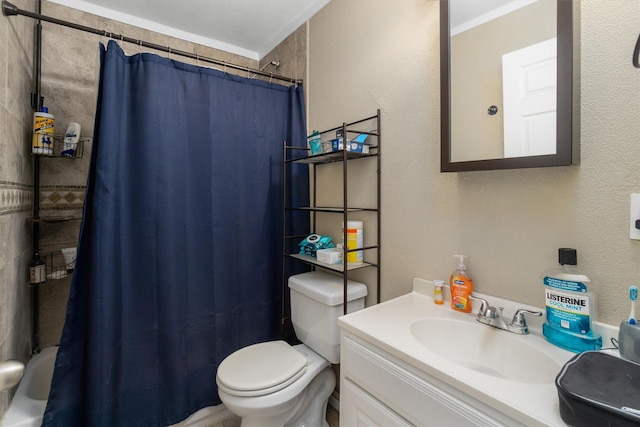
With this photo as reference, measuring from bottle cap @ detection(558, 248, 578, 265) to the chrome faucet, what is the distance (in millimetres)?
188

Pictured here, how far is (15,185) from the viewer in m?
1.31

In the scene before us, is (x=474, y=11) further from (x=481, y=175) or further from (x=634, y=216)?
(x=634, y=216)

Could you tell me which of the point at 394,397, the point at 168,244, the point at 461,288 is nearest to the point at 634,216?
the point at 461,288

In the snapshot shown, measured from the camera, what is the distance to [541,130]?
0.88 meters

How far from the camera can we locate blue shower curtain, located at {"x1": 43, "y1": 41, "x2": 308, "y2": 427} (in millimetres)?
1294

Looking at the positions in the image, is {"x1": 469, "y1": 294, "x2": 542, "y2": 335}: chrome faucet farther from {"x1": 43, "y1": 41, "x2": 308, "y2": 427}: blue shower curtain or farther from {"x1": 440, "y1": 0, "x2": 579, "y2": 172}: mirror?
{"x1": 43, "y1": 41, "x2": 308, "y2": 427}: blue shower curtain

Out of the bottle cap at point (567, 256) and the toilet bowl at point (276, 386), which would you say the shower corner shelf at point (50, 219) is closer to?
the toilet bowl at point (276, 386)

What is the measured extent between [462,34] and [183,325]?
1855 mm

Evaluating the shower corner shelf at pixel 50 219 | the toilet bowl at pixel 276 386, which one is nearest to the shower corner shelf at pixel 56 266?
the shower corner shelf at pixel 50 219

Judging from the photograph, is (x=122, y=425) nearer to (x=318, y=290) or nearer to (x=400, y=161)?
(x=318, y=290)

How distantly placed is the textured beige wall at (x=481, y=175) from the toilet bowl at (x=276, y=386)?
0.57 metres

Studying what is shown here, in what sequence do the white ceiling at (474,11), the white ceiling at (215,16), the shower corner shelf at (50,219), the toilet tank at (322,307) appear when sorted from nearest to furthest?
the white ceiling at (474,11), the toilet tank at (322,307), the shower corner shelf at (50,219), the white ceiling at (215,16)

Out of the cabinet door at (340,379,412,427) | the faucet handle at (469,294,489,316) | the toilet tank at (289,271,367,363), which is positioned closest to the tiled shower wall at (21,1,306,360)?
the toilet tank at (289,271,367,363)

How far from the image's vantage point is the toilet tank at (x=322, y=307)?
137 centimetres
